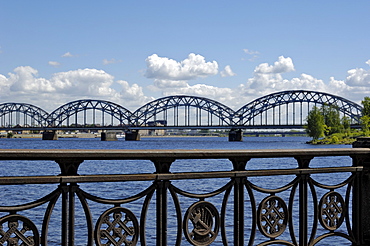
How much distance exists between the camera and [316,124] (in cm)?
11281

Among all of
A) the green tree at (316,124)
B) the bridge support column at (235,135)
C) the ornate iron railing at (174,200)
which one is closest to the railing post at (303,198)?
the ornate iron railing at (174,200)

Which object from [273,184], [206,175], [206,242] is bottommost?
[273,184]

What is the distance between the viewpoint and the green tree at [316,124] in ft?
368

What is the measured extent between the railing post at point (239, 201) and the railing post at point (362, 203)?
4.13ft

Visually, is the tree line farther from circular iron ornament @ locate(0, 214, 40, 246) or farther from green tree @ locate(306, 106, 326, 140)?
circular iron ornament @ locate(0, 214, 40, 246)

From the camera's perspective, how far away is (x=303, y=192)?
4.48 m

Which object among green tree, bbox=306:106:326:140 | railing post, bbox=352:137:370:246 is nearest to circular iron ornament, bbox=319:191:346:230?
railing post, bbox=352:137:370:246

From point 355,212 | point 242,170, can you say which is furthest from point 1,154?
point 355,212

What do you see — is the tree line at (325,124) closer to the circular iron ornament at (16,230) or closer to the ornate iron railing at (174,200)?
the ornate iron railing at (174,200)

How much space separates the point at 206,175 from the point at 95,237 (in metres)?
0.97

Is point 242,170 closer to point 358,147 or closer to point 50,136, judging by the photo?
point 358,147

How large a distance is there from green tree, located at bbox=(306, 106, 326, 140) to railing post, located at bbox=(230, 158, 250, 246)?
111 m

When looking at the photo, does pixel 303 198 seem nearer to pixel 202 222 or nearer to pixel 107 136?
pixel 202 222

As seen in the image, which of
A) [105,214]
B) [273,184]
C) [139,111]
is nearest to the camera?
[105,214]
